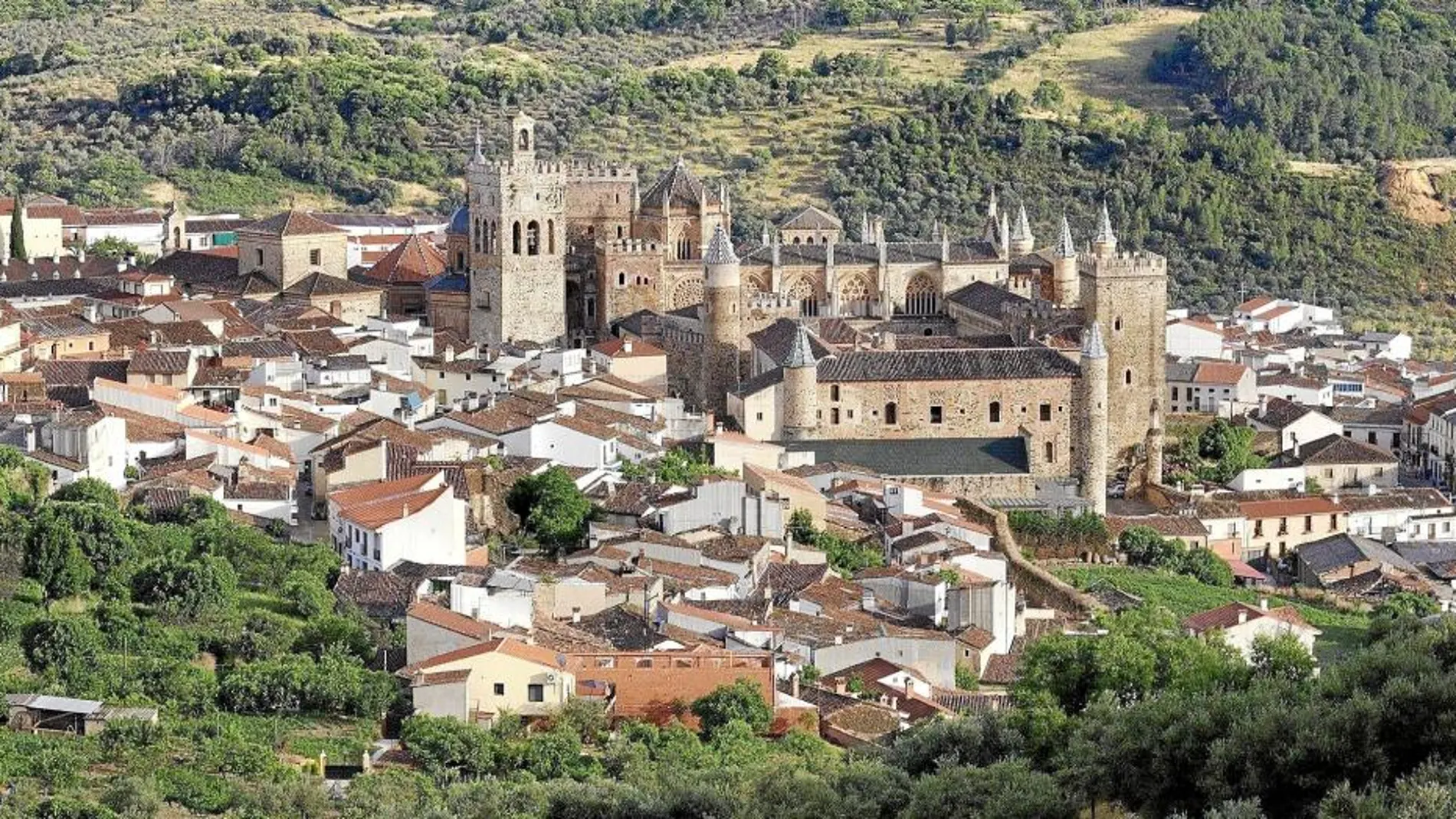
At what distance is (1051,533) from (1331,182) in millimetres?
39306

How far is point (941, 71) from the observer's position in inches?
3612

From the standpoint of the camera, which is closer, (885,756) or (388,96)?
(885,756)

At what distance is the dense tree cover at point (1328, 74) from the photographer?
8812 centimetres

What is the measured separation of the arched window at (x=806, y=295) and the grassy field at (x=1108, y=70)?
110ft

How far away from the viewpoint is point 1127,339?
49500 mm

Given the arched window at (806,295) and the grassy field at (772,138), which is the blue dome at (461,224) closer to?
the arched window at (806,295)

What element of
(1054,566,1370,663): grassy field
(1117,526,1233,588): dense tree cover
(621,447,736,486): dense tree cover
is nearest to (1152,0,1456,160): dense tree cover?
(1117,526,1233,588): dense tree cover

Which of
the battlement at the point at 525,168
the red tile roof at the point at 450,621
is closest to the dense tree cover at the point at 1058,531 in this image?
the battlement at the point at 525,168

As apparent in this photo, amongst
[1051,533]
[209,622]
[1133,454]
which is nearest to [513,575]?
[209,622]

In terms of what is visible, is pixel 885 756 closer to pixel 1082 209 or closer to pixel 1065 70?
pixel 1082 209

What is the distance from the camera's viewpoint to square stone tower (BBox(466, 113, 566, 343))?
53.5 m

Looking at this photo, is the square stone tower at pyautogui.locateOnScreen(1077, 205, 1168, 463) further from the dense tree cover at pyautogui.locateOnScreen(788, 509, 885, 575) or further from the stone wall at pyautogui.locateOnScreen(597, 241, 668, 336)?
the dense tree cover at pyautogui.locateOnScreen(788, 509, 885, 575)

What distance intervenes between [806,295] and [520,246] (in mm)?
4930

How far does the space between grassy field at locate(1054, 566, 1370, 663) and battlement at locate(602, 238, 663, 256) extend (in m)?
12.3
